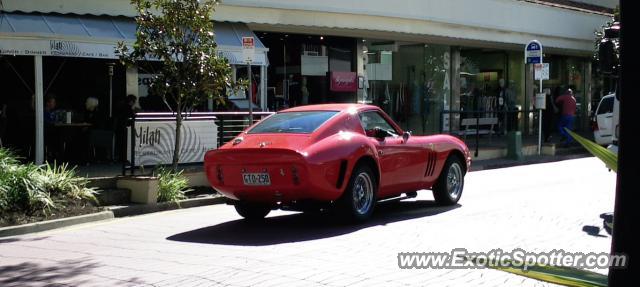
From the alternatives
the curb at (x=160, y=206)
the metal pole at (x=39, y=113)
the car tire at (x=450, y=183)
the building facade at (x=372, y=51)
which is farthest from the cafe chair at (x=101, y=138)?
the car tire at (x=450, y=183)

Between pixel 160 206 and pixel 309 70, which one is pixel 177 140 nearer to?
pixel 160 206

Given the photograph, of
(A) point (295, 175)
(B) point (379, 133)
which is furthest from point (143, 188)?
(B) point (379, 133)

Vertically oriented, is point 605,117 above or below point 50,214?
above

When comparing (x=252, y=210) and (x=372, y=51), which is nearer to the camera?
(x=252, y=210)

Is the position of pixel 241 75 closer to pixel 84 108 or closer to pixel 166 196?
pixel 84 108

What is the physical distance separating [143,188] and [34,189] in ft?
5.97

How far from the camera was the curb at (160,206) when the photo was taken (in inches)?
426

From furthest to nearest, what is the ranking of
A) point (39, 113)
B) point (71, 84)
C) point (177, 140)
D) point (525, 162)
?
point (525, 162) → point (71, 84) → point (39, 113) → point (177, 140)

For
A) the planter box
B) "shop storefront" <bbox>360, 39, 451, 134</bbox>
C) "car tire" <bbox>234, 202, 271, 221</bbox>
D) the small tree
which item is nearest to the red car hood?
"car tire" <bbox>234, 202, 271, 221</bbox>

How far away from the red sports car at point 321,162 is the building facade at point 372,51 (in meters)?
6.30

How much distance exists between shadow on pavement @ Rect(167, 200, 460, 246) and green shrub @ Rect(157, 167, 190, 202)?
2254 millimetres

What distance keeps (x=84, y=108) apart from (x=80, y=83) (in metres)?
0.67

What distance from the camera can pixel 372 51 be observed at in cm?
2383

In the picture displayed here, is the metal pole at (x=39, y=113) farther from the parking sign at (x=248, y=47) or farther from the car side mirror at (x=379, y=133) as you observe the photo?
the car side mirror at (x=379, y=133)
